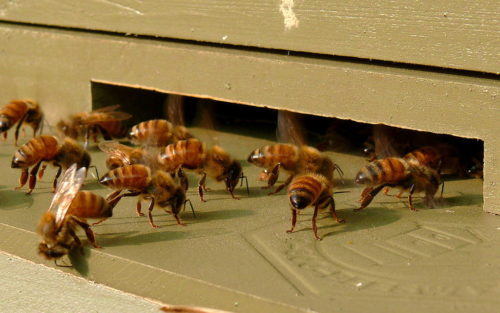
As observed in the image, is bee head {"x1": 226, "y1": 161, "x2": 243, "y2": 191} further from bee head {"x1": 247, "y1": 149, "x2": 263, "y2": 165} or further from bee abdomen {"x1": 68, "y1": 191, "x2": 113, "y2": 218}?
bee abdomen {"x1": 68, "y1": 191, "x2": 113, "y2": 218}

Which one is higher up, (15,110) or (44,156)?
(15,110)

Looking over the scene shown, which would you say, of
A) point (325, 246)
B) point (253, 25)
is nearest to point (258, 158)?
point (253, 25)

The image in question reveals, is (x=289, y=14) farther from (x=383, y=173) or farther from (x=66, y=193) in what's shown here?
(x=66, y=193)

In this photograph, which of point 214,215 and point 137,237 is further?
point 214,215

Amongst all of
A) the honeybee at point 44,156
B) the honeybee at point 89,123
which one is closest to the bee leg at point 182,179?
the honeybee at point 44,156

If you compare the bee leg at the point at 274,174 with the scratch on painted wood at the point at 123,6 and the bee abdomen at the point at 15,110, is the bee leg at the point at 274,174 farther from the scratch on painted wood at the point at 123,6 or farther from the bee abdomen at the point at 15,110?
the bee abdomen at the point at 15,110

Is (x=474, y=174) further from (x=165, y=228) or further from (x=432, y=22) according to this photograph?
(x=165, y=228)

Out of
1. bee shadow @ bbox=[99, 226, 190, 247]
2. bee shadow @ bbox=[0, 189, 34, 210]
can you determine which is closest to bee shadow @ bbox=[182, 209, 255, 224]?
bee shadow @ bbox=[99, 226, 190, 247]

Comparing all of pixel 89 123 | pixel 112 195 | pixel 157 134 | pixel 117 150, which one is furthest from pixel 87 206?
pixel 89 123
